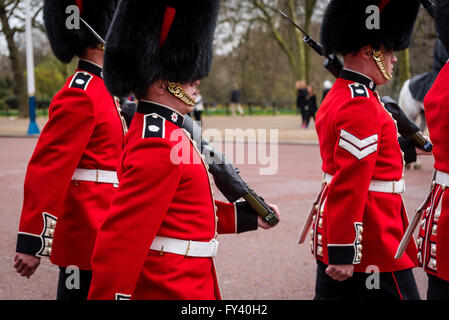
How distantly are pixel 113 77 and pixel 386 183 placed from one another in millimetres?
1378

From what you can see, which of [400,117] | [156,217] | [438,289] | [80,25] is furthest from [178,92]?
[400,117]

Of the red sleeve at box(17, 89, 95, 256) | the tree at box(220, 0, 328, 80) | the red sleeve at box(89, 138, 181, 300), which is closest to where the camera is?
the red sleeve at box(89, 138, 181, 300)

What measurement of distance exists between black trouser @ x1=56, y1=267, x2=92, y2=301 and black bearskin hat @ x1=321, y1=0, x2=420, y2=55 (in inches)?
65.6

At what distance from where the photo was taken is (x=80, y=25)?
10.4 feet

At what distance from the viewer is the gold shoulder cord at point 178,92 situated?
234 centimetres

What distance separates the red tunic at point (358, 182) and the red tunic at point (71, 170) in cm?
104

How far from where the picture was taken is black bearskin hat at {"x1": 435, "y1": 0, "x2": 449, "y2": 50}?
8.20ft

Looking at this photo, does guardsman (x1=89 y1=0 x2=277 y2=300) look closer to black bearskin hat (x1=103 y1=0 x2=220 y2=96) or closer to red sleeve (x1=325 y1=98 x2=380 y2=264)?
black bearskin hat (x1=103 y1=0 x2=220 y2=96)

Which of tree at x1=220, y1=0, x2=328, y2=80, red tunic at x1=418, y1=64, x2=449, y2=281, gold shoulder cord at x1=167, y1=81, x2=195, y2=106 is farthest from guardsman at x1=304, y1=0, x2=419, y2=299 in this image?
tree at x1=220, y1=0, x2=328, y2=80

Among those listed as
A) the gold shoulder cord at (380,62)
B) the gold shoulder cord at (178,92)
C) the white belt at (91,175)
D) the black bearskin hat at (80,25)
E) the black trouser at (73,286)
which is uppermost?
the black bearskin hat at (80,25)

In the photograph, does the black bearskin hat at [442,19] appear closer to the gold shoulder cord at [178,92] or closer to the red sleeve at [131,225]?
the gold shoulder cord at [178,92]

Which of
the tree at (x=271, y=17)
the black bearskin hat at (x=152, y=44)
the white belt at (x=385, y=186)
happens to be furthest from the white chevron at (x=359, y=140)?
the tree at (x=271, y=17)

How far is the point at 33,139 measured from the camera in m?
17.6

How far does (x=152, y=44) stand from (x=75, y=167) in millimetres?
791
